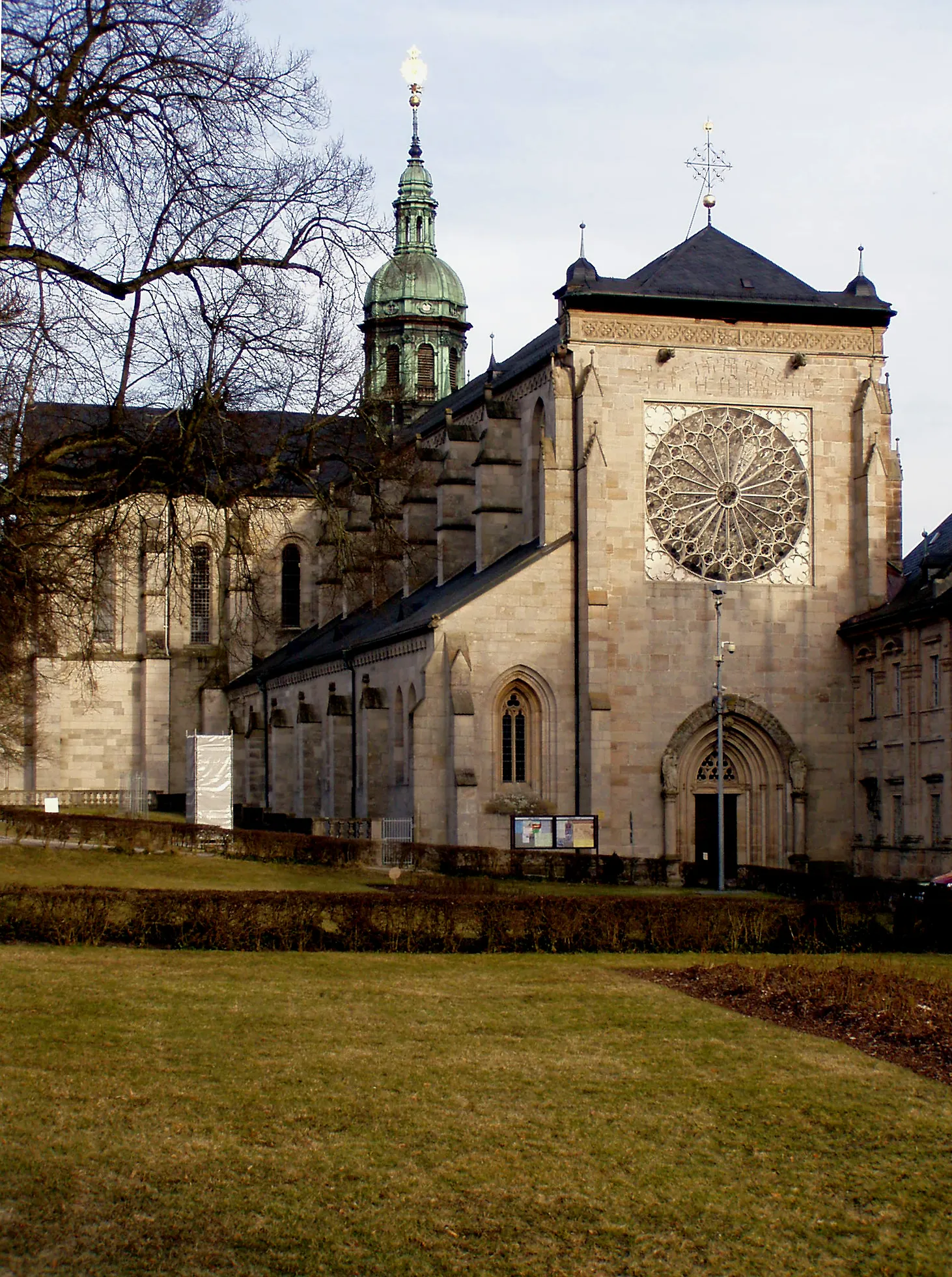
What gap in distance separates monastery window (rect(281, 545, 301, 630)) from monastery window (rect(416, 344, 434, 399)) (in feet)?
38.3

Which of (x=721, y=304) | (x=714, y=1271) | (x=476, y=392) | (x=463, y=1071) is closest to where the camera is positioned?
(x=714, y=1271)

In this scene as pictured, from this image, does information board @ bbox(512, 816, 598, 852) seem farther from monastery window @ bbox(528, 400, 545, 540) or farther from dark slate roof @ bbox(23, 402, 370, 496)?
dark slate roof @ bbox(23, 402, 370, 496)

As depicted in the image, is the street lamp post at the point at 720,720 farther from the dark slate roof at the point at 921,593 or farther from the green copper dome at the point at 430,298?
the green copper dome at the point at 430,298

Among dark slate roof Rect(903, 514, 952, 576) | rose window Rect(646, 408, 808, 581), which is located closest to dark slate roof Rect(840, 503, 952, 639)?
dark slate roof Rect(903, 514, 952, 576)

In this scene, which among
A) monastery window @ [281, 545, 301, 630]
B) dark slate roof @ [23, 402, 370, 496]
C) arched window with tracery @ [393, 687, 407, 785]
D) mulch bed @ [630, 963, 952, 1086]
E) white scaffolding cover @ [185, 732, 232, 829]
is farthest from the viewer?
monastery window @ [281, 545, 301, 630]

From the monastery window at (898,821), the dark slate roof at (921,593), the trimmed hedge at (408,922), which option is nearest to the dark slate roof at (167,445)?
the trimmed hedge at (408,922)

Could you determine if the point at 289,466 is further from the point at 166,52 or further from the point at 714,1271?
the point at 714,1271

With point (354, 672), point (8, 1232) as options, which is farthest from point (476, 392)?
point (8, 1232)

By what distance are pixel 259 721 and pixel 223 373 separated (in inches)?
2099

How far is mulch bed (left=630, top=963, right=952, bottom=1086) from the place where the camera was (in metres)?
15.8

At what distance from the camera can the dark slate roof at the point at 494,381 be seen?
174 ft

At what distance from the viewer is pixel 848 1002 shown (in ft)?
58.4

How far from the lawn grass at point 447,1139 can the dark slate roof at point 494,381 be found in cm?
3527

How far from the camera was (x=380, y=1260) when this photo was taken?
945cm
